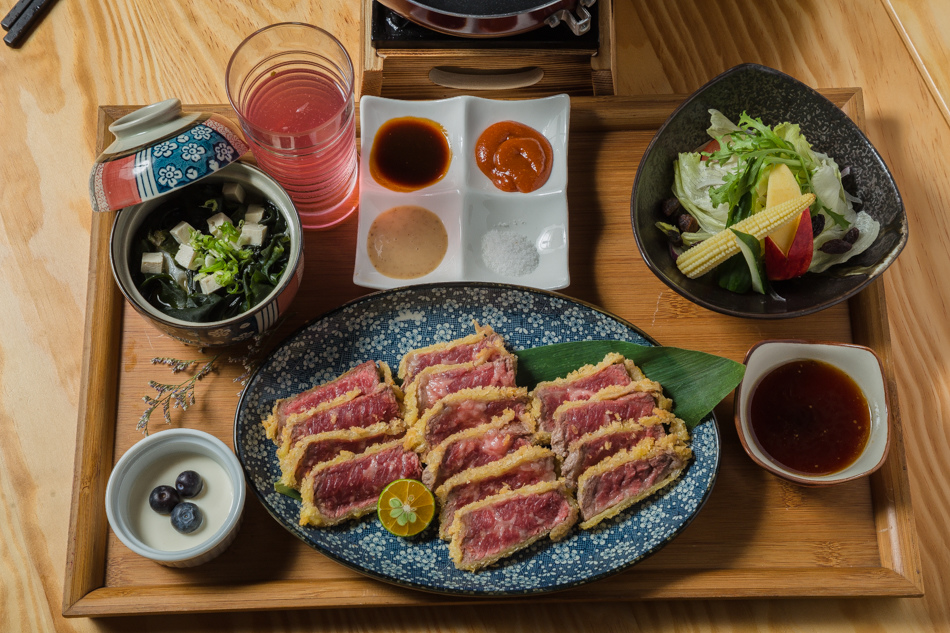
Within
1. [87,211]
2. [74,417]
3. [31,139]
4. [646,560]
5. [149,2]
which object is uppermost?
[149,2]

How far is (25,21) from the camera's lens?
321 centimetres

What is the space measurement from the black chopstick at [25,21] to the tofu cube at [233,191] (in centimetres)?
141

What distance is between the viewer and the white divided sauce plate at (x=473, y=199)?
112 inches

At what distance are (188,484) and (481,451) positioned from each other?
1.02 m

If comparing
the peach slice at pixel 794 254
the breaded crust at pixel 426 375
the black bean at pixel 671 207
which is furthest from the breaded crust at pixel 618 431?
the black bean at pixel 671 207

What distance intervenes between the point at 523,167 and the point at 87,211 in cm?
183

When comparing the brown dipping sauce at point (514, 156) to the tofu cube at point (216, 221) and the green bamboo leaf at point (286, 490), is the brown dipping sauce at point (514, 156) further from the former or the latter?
the green bamboo leaf at point (286, 490)

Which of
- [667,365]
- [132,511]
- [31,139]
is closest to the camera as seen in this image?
[132,511]

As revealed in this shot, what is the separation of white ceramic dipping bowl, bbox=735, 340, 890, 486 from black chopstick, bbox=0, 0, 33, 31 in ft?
11.2

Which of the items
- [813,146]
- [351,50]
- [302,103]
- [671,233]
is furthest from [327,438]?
[813,146]

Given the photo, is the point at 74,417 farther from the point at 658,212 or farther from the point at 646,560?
the point at 658,212

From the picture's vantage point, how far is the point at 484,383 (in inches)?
107

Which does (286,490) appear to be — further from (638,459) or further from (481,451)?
(638,459)

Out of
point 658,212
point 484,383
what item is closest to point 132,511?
point 484,383
